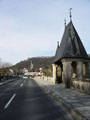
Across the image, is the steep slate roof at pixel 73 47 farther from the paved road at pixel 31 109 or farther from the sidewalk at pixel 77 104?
the paved road at pixel 31 109

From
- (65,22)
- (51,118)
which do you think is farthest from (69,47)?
(51,118)

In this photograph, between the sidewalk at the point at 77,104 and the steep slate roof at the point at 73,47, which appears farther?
the steep slate roof at the point at 73,47

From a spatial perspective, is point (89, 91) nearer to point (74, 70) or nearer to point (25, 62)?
point (74, 70)

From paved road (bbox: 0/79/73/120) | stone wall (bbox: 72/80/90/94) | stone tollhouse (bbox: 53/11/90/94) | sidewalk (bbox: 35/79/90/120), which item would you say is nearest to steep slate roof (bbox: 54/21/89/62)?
stone tollhouse (bbox: 53/11/90/94)

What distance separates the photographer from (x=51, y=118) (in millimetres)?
7496

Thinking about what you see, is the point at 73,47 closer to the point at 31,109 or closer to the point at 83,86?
the point at 83,86

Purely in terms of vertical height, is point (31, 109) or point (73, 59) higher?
point (73, 59)

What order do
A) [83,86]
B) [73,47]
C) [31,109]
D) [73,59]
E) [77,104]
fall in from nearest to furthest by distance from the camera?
1. [31,109]
2. [77,104]
3. [83,86]
4. [73,59]
5. [73,47]

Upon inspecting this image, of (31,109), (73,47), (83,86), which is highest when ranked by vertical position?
(73,47)

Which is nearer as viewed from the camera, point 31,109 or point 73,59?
point 31,109

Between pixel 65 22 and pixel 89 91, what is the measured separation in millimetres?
15889

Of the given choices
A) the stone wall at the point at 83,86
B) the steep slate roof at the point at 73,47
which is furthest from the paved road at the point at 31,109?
the steep slate roof at the point at 73,47

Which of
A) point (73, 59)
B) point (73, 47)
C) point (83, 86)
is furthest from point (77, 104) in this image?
point (73, 47)

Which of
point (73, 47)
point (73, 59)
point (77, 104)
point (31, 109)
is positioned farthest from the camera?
point (73, 47)
